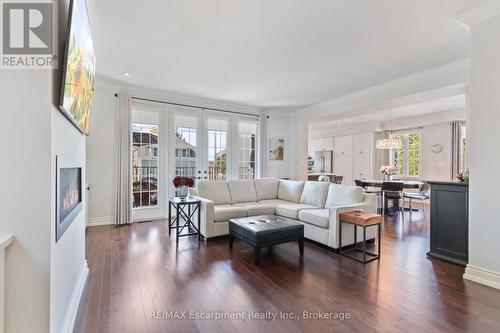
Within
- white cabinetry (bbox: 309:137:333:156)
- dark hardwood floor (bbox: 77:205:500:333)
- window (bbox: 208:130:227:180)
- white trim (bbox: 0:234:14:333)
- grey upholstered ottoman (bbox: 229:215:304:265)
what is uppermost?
white cabinetry (bbox: 309:137:333:156)

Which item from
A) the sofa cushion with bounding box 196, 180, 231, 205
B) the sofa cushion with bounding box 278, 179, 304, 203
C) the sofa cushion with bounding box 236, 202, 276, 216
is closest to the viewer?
the sofa cushion with bounding box 236, 202, 276, 216

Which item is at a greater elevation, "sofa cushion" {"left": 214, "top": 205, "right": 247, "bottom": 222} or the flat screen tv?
the flat screen tv

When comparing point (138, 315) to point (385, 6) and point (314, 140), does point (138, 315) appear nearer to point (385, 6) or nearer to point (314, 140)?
point (385, 6)

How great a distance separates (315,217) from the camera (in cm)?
362

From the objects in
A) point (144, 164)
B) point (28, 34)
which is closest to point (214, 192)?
point (144, 164)

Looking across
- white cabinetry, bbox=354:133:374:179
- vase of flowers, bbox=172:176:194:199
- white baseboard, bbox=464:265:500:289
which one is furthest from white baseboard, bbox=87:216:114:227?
white cabinetry, bbox=354:133:374:179

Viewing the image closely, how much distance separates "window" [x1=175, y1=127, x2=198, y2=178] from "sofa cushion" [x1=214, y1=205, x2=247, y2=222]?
5.87 feet

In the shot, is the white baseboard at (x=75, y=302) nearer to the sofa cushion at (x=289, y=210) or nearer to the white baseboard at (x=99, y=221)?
the white baseboard at (x=99, y=221)

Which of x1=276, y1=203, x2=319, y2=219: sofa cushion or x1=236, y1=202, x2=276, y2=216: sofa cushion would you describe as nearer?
x1=276, y1=203, x2=319, y2=219: sofa cushion

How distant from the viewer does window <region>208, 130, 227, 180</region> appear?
590cm

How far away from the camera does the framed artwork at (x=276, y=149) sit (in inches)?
273

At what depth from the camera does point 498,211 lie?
2412mm

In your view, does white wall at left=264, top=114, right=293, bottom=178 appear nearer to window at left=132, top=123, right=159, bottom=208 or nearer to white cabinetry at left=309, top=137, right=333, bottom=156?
window at left=132, top=123, right=159, bottom=208

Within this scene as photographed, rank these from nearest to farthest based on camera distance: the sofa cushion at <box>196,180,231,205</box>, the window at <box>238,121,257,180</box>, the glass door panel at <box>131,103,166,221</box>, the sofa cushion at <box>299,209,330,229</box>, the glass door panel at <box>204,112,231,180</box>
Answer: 1. the sofa cushion at <box>299,209,330,229</box>
2. the sofa cushion at <box>196,180,231,205</box>
3. the glass door panel at <box>131,103,166,221</box>
4. the glass door panel at <box>204,112,231,180</box>
5. the window at <box>238,121,257,180</box>
